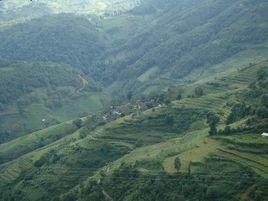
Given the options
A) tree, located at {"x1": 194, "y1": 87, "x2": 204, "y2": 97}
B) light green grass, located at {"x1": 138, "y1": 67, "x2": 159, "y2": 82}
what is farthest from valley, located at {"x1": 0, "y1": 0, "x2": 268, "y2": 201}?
light green grass, located at {"x1": 138, "y1": 67, "x2": 159, "y2": 82}

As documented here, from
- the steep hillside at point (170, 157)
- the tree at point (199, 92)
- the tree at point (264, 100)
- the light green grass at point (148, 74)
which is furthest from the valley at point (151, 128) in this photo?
the light green grass at point (148, 74)

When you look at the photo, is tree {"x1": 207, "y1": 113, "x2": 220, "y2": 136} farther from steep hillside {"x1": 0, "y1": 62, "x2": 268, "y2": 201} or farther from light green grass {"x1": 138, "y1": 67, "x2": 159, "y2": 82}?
light green grass {"x1": 138, "y1": 67, "x2": 159, "y2": 82}

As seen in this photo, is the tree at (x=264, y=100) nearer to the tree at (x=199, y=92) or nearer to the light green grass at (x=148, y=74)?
the tree at (x=199, y=92)

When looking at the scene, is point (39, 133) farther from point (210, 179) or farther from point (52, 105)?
point (210, 179)

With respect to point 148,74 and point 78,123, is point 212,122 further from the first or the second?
point 148,74

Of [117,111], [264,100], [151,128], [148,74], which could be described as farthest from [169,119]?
[148,74]

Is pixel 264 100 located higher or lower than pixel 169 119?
higher

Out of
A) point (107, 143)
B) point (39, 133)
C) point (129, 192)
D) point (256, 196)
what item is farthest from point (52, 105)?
point (256, 196)

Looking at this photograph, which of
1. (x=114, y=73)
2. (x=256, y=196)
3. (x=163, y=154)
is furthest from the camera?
(x=114, y=73)
